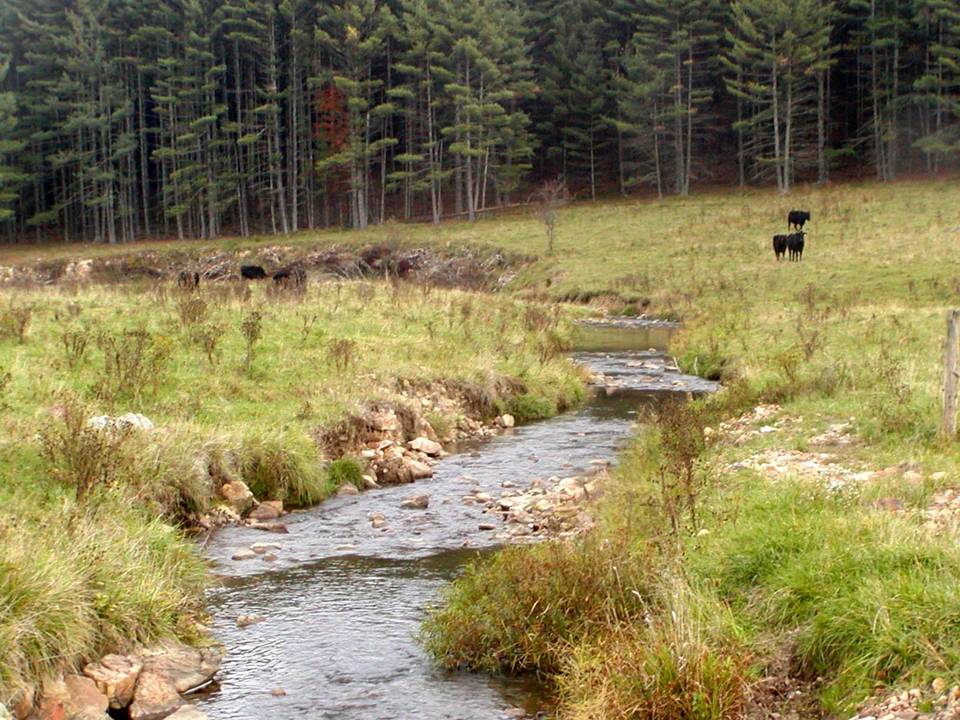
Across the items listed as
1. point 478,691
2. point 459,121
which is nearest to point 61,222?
point 459,121

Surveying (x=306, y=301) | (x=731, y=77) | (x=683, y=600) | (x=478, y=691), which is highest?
(x=731, y=77)

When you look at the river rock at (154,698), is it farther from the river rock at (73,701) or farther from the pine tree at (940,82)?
the pine tree at (940,82)

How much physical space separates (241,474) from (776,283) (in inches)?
1090

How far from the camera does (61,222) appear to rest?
82.8 m

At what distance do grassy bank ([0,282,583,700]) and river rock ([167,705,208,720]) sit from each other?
2.67 feet

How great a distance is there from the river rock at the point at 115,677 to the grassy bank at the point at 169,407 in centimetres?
12

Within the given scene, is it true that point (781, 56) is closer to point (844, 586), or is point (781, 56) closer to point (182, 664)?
point (844, 586)

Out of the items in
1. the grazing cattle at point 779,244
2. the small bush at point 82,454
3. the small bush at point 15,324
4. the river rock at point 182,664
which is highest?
the grazing cattle at point 779,244

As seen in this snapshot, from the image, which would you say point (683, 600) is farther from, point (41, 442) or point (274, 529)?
point (41, 442)

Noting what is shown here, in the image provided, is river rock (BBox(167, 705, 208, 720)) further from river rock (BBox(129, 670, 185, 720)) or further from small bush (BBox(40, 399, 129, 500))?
small bush (BBox(40, 399, 129, 500))

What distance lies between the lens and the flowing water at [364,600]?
279 inches

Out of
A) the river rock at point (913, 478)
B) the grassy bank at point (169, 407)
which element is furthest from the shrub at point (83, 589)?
the river rock at point (913, 478)

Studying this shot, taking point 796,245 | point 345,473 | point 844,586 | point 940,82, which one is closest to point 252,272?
point 796,245

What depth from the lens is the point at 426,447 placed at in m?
15.3
